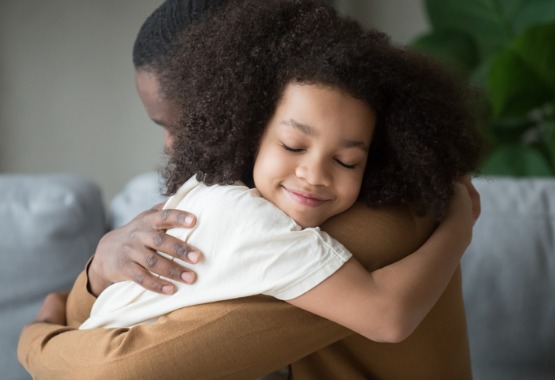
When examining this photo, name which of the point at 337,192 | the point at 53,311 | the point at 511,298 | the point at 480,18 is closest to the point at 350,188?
the point at 337,192

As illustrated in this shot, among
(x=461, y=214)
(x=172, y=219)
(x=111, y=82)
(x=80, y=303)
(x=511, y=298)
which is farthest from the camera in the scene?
(x=111, y=82)

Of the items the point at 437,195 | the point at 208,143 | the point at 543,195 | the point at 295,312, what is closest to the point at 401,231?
the point at 437,195

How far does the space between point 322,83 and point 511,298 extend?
35.2 inches

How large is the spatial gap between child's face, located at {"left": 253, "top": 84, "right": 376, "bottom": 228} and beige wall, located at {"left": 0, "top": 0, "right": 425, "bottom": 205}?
1.63 m

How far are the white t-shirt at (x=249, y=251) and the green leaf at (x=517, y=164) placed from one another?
159 cm

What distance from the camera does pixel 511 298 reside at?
169cm

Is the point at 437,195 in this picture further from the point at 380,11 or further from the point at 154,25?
the point at 380,11

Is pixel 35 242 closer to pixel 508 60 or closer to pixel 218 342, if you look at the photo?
pixel 218 342

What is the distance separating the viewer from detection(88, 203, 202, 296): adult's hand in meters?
1.03

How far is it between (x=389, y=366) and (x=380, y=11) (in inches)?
85.3

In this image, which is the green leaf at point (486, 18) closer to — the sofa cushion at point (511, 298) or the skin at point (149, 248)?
the sofa cushion at point (511, 298)

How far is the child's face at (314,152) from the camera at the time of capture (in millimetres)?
1016

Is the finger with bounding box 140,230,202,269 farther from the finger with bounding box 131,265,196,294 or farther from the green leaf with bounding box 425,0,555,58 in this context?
the green leaf with bounding box 425,0,555,58

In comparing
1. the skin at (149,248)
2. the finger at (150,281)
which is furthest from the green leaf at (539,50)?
the finger at (150,281)
